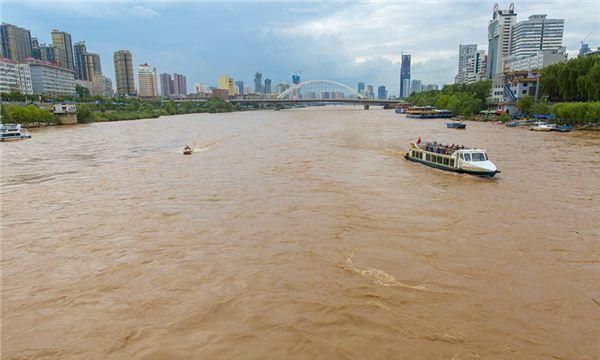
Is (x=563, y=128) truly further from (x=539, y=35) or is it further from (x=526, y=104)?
(x=539, y=35)

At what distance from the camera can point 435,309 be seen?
7.16 m

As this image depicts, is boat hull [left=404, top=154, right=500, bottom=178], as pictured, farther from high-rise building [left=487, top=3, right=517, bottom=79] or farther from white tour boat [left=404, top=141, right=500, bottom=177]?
high-rise building [left=487, top=3, right=517, bottom=79]

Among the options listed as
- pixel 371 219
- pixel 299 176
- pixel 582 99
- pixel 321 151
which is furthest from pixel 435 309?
pixel 582 99

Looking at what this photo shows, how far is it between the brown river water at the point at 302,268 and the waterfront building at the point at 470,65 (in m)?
129

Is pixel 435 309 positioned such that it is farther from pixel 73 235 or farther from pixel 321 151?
pixel 321 151

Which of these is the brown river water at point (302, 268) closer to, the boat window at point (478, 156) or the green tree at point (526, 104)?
the boat window at point (478, 156)

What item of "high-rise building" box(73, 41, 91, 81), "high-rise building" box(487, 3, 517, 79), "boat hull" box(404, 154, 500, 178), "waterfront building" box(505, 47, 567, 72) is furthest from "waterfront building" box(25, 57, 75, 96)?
"high-rise building" box(487, 3, 517, 79)

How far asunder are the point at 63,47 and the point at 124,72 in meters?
24.0

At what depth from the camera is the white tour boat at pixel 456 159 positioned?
1844 cm

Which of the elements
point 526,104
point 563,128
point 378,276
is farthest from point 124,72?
point 378,276

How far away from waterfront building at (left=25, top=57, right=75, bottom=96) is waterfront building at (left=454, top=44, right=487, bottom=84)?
12568cm

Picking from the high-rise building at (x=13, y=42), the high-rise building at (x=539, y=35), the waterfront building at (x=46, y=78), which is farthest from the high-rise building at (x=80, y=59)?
the high-rise building at (x=539, y=35)

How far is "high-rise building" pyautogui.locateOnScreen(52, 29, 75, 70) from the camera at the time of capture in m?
162

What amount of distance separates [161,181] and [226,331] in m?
13.1
